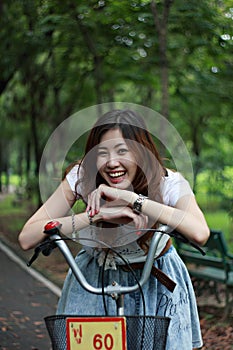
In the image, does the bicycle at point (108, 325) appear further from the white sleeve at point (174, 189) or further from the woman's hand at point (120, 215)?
the white sleeve at point (174, 189)

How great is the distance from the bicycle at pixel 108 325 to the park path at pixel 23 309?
139 inches

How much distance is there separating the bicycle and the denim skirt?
29 centimetres

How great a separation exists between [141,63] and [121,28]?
168cm

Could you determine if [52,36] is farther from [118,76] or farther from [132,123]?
[132,123]

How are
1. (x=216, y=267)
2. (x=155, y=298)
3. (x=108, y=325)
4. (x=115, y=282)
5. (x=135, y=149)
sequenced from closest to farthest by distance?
1. (x=108, y=325)
2. (x=115, y=282)
3. (x=135, y=149)
4. (x=155, y=298)
5. (x=216, y=267)

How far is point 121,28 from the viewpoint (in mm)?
9102

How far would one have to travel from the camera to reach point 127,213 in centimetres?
254

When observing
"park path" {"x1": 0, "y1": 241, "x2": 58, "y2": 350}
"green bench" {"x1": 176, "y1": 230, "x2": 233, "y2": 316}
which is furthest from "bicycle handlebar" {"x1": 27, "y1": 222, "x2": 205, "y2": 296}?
"green bench" {"x1": 176, "y1": 230, "x2": 233, "y2": 316}

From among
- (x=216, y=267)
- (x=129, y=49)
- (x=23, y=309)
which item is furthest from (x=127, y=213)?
(x=129, y=49)

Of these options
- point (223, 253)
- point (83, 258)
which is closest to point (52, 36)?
point (223, 253)

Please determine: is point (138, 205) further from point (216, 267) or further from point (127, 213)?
point (216, 267)

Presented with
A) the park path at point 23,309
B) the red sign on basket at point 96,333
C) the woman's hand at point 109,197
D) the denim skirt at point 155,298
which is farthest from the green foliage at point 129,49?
the red sign on basket at point 96,333

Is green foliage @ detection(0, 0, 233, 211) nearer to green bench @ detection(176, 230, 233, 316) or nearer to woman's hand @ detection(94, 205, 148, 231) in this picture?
green bench @ detection(176, 230, 233, 316)

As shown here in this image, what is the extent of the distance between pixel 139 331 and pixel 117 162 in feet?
2.18
